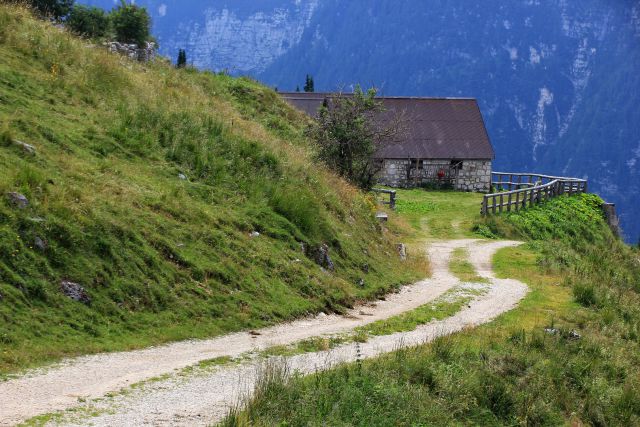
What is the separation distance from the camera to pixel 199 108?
25.6m

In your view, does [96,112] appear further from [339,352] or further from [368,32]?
[368,32]

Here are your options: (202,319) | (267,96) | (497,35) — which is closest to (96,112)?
(202,319)

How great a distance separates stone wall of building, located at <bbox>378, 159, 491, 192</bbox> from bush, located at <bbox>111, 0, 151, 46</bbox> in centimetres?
2546

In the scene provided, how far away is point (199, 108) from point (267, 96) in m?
15.1

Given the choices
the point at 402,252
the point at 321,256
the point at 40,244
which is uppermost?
the point at 40,244

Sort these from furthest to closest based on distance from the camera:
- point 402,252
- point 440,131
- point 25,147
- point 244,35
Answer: point 244,35
point 440,131
point 402,252
point 25,147

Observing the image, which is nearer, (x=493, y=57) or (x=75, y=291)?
(x=75, y=291)

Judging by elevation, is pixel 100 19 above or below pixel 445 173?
above

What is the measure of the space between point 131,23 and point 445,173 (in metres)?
29.3

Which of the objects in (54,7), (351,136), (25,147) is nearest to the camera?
(25,147)

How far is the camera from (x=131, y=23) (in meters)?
33.5

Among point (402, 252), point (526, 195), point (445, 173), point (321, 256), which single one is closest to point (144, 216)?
point (321, 256)

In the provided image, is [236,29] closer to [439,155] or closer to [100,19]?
[439,155]

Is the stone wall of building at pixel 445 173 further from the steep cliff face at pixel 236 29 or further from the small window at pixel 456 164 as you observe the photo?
the steep cliff face at pixel 236 29
